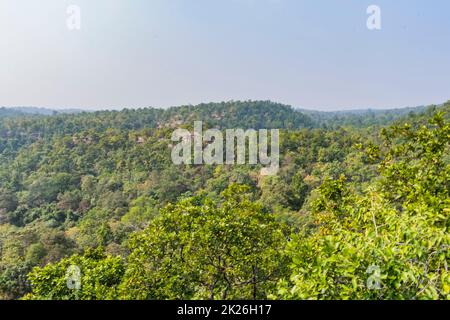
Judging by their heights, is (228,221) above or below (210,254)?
above

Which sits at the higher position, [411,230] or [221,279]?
[411,230]

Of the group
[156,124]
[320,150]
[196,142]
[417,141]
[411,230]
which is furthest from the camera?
[156,124]

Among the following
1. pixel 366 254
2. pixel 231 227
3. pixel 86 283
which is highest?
pixel 366 254

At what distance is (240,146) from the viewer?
50688mm

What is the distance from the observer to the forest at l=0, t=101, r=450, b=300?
3037mm

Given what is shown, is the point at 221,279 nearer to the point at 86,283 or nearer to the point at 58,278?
the point at 86,283

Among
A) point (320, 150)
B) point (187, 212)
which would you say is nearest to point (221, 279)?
point (187, 212)

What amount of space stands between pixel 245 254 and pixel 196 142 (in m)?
54.0

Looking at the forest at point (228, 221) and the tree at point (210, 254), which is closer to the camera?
the forest at point (228, 221)

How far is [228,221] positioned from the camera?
509 cm

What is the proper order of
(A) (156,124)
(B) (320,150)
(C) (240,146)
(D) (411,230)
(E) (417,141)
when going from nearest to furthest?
(D) (411,230)
(E) (417,141)
(B) (320,150)
(C) (240,146)
(A) (156,124)

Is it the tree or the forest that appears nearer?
the forest

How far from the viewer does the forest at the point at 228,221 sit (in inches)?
120

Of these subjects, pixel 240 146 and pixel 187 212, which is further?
pixel 240 146
